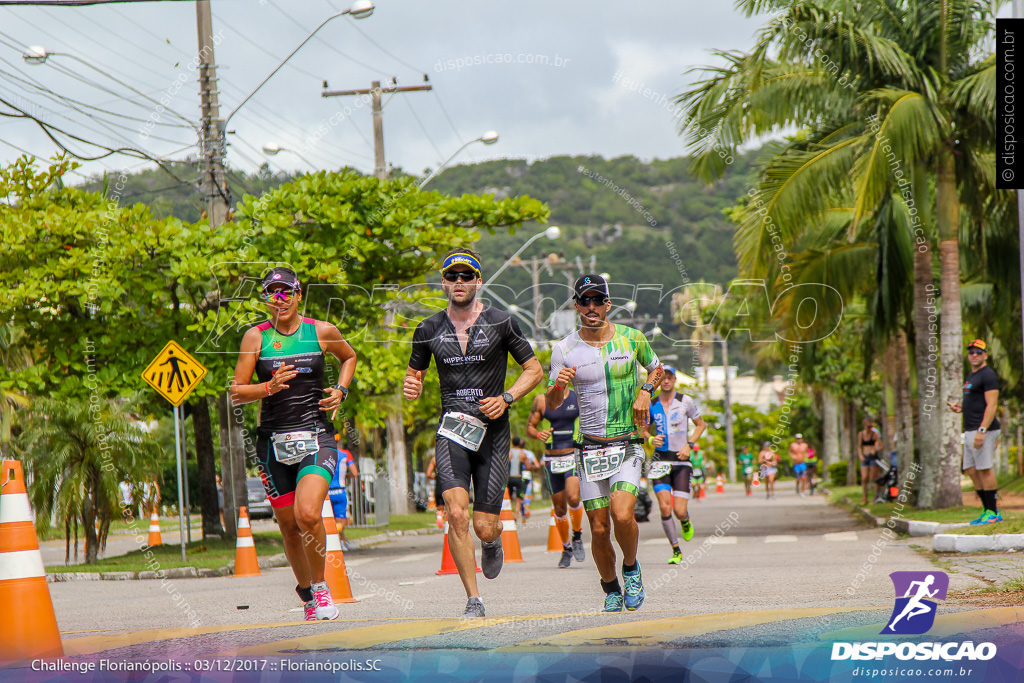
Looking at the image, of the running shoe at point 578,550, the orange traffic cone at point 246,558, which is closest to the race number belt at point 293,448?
the running shoe at point 578,550

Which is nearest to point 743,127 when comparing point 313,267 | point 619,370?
point 313,267

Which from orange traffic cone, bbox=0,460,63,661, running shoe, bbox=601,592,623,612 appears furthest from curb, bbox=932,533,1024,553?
orange traffic cone, bbox=0,460,63,661

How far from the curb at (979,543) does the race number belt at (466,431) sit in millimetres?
6752

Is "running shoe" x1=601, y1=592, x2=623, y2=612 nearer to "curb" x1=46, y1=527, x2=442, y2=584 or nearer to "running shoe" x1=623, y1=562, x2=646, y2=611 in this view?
"running shoe" x1=623, y1=562, x2=646, y2=611

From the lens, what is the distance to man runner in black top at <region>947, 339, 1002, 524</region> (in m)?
14.4

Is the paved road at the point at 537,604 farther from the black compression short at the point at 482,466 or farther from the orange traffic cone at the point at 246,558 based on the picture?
the black compression short at the point at 482,466

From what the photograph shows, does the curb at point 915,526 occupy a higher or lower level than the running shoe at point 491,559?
lower

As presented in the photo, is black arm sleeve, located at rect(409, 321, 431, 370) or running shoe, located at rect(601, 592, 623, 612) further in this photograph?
black arm sleeve, located at rect(409, 321, 431, 370)

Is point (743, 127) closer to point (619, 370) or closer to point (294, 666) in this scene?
point (619, 370)

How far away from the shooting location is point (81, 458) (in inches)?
702

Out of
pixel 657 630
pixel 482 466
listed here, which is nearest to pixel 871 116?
pixel 482 466

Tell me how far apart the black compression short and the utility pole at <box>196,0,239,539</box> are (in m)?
11.4

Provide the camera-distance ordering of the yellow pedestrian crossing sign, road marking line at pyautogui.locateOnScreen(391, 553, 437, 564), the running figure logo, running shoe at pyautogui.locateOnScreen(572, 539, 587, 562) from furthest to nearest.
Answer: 1. road marking line at pyautogui.locateOnScreen(391, 553, 437, 564)
2. the yellow pedestrian crossing sign
3. running shoe at pyautogui.locateOnScreen(572, 539, 587, 562)
4. the running figure logo

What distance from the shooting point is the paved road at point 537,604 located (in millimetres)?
5797
